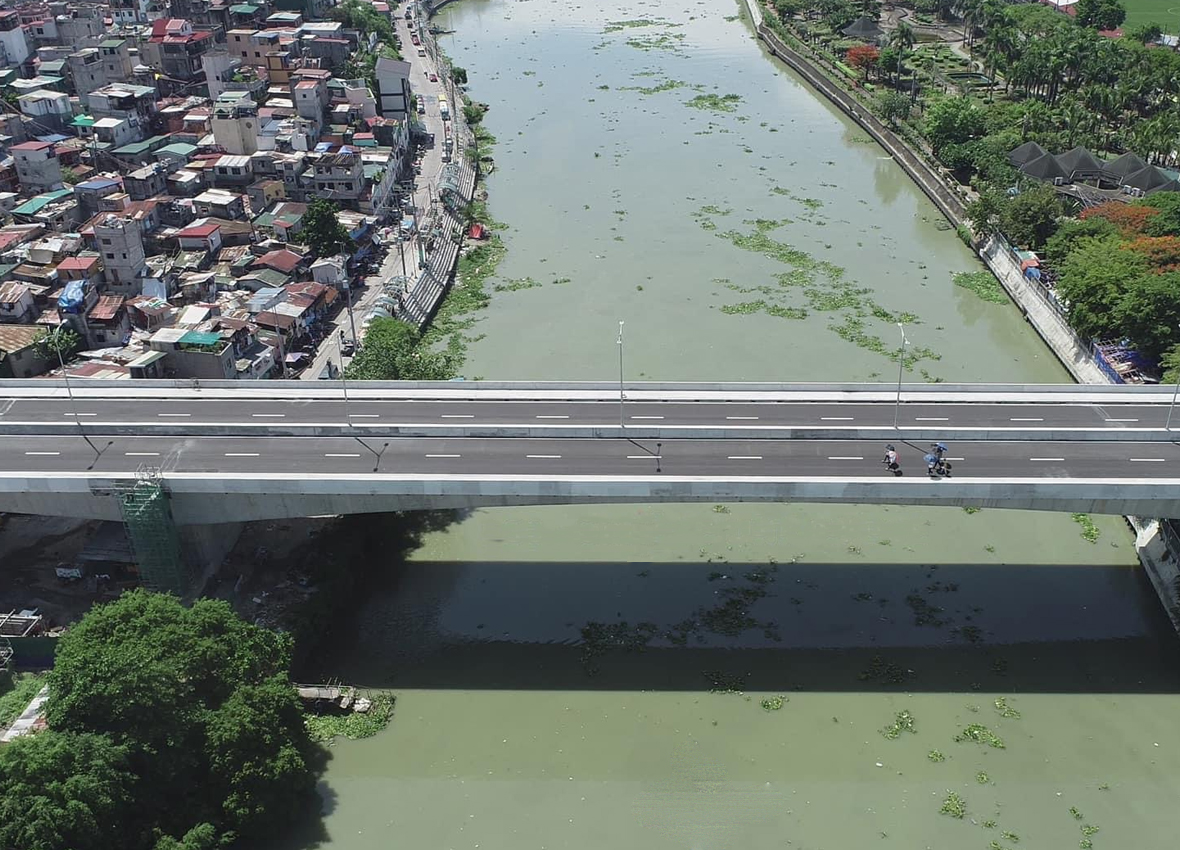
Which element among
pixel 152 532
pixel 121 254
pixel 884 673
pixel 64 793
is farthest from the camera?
pixel 121 254

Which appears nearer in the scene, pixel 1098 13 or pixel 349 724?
pixel 349 724

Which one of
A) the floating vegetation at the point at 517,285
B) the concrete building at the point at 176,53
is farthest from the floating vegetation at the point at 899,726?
the concrete building at the point at 176,53

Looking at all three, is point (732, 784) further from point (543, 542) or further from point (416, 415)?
point (416, 415)

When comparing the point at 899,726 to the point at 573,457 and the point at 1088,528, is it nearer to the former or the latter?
the point at 573,457

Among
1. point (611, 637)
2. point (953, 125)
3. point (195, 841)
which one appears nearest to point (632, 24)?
point (953, 125)

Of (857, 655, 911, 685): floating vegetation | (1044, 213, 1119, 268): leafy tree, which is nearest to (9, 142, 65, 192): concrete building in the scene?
(857, 655, 911, 685): floating vegetation

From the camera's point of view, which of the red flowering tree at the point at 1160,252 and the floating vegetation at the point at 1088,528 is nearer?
the floating vegetation at the point at 1088,528

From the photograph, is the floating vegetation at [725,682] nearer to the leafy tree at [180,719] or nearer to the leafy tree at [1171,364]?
the leafy tree at [180,719]
